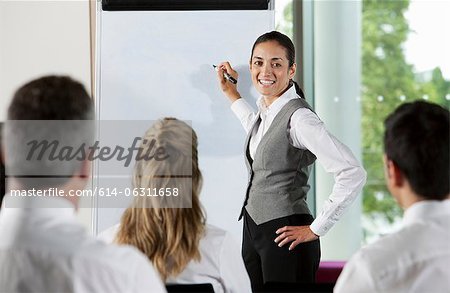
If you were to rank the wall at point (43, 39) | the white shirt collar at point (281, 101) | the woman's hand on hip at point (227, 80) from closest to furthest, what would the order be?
the white shirt collar at point (281, 101) → the woman's hand on hip at point (227, 80) → the wall at point (43, 39)

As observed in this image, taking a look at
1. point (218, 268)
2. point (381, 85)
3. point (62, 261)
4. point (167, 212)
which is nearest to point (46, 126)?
point (62, 261)

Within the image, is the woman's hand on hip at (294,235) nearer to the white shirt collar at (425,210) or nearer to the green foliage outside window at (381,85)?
the white shirt collar at (425,210)

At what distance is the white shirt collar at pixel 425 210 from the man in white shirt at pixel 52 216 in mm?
550

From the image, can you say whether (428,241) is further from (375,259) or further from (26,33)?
(26,33)

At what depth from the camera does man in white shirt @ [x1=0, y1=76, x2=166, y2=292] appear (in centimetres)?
153

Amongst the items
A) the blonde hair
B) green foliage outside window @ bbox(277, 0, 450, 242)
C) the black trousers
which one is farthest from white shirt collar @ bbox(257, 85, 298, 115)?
green foliage outside window @ bbox(277, 0, 450, 242)

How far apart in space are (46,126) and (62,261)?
0.98 feet

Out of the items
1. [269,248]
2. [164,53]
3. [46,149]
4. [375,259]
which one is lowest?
[269,248]

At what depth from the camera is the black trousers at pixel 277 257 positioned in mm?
3197

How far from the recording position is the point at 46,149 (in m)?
1.68

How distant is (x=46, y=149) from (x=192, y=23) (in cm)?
236

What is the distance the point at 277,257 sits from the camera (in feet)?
10.6

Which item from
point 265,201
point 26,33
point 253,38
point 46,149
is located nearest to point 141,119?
point 253,38

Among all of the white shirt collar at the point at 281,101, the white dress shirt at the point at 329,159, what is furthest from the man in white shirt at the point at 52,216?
the white shirt collar at the point at 281,101
